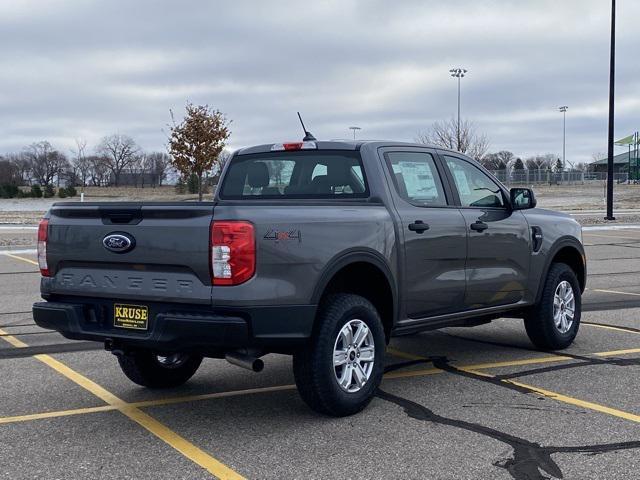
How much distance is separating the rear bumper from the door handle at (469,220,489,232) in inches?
83.8

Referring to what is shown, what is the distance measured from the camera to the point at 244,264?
5.30 m

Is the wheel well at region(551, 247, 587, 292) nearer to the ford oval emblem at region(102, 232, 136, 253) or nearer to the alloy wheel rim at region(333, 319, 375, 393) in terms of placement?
the alloy wheel rim at region(333, 319, 375, 393)

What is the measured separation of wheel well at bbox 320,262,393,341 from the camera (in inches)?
238

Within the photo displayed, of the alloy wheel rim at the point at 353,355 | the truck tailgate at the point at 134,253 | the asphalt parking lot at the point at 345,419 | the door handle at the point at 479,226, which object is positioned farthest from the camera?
the door handle at the point at 479,226

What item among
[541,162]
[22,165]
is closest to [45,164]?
[22,165]

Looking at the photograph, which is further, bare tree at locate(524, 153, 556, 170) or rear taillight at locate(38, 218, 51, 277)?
bare tree at locate(524, 153, 556, 170)

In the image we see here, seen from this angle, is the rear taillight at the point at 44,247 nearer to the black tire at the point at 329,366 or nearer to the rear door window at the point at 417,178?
the black tire at the point at 329,366

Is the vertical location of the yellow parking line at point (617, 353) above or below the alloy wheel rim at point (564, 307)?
below

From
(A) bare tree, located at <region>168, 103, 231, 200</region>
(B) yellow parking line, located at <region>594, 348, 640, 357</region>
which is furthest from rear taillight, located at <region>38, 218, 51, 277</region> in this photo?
(A) bare tree, located at <region>168, 103, 231, 200</region>

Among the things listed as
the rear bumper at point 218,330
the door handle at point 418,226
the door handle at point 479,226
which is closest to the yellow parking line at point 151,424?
the rear bumper at point 218,330

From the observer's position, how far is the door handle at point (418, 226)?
6527mm

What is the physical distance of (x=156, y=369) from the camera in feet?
22.0

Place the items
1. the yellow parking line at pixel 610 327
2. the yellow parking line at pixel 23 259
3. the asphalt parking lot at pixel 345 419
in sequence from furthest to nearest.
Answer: the yellow parking line at pixel 23 259 → the yellow parking line at pixel 610 327 → the asphalt parking lot at pixel 345 419

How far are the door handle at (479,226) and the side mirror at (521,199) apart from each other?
50 cm
